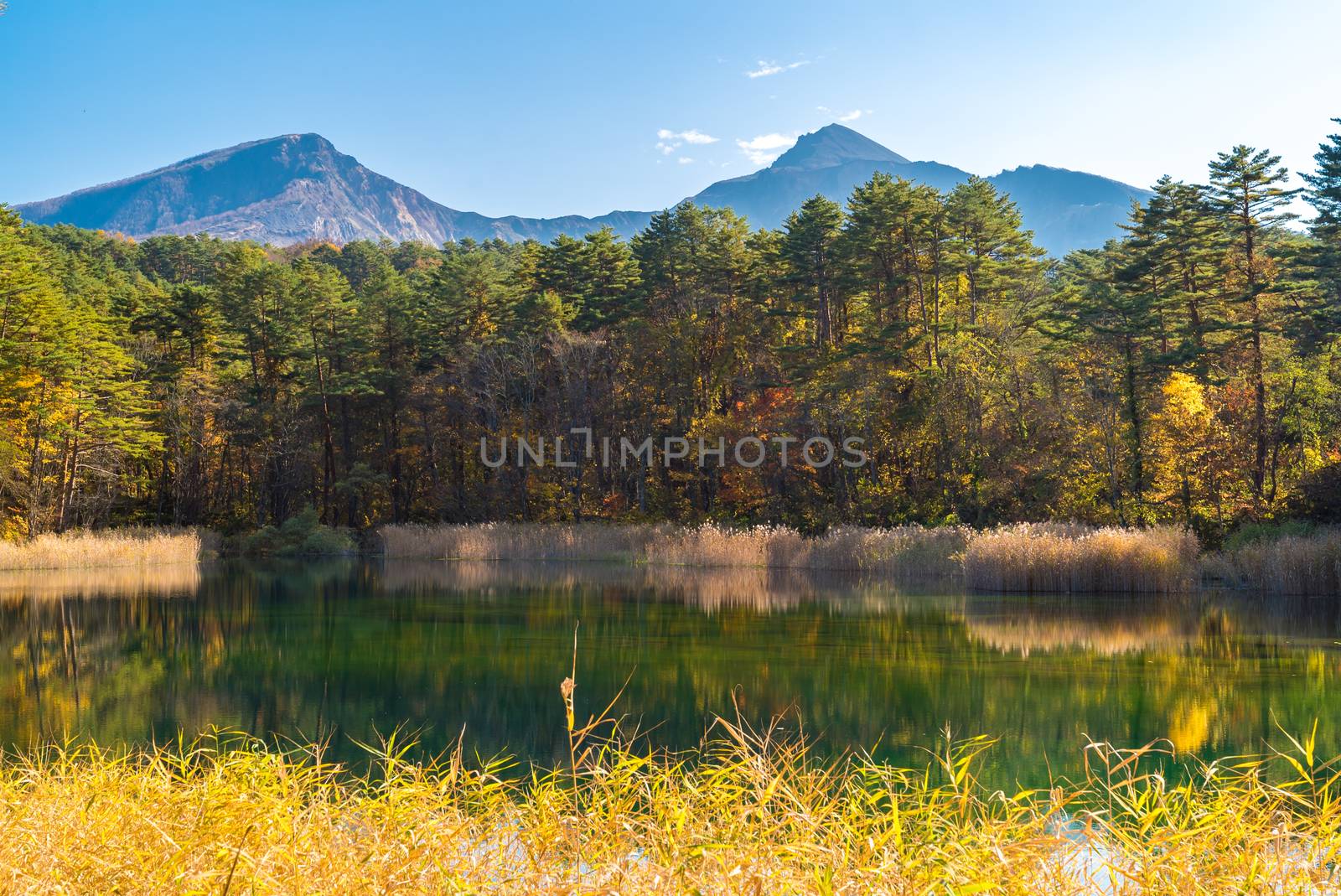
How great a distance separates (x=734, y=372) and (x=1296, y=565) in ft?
73.3

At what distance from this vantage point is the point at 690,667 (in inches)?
452

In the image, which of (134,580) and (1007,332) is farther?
(1007,332)

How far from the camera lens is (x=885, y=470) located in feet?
112

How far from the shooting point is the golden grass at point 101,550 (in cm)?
2698

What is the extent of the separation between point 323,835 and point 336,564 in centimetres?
2922

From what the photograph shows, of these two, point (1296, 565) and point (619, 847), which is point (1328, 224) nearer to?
point (1296, 565)

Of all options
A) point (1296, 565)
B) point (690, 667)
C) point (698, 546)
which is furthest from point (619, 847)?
point (698, 546)

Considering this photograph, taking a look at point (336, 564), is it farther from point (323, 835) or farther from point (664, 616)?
point (323, 835)

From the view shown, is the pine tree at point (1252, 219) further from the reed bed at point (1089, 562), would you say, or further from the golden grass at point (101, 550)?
the golden grass at point (101, 550)

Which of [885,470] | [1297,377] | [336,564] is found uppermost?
[1297,377]

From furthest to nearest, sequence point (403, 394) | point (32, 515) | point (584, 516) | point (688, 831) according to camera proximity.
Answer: point (403, 394) < point (584, 516) < point (32, 515) < point (688, 831)

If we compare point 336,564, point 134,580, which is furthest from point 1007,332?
point 134,580

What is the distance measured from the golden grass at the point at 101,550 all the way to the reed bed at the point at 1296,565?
90.1ft

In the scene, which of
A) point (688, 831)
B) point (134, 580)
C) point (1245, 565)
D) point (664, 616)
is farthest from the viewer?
point (134, 580)
